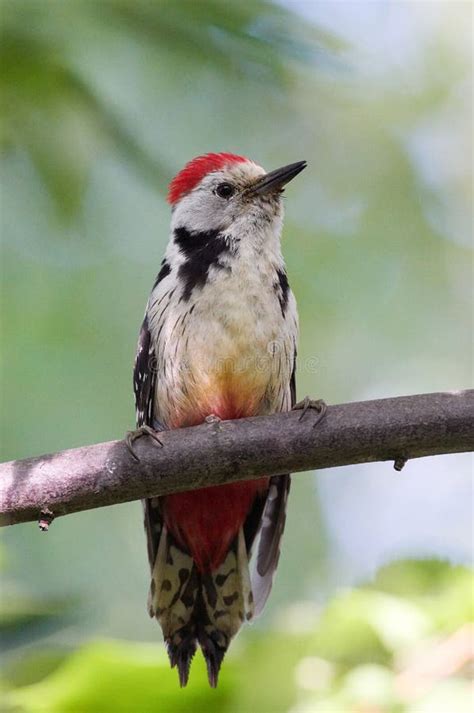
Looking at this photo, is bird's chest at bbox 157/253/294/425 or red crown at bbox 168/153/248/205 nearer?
bird's chest at bbox 157/253/294/425

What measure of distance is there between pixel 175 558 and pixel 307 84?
3.08 m

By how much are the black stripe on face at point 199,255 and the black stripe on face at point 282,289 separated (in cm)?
22

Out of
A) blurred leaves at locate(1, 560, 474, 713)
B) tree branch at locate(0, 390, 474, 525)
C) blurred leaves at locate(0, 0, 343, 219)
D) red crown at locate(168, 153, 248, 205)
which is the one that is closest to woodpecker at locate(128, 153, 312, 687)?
red crown at locate(168, 153, 248, 205)

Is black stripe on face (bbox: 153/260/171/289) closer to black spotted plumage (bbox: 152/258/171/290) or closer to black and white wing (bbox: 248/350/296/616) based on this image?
black spotted plumage (bbox: 152/258/171/290)

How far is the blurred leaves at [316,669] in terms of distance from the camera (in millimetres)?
2283

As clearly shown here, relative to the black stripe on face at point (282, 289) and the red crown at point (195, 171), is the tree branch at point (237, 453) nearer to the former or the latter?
the black stripe on face at point (282, 289)

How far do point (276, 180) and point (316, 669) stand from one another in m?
2.51

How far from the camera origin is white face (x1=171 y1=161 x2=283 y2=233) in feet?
14.6

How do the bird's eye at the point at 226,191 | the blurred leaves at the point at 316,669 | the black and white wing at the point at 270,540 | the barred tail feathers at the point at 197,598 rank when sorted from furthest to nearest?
the bird's eye at the point at 226,191 < the black and white wing at the point at 270,540 < the barred tail feathers at the point at 197,598 < the blurred leaves at the point at 316,669

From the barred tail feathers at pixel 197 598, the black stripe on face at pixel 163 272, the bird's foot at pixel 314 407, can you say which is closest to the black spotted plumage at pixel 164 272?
the black stripe on face at pixel 163 272

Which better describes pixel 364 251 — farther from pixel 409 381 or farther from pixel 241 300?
pixel 241 300

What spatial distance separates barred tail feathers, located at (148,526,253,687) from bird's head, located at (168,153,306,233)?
4.35 ft

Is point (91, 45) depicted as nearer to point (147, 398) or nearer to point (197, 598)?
point (147, 398)

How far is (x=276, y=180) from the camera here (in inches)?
177
